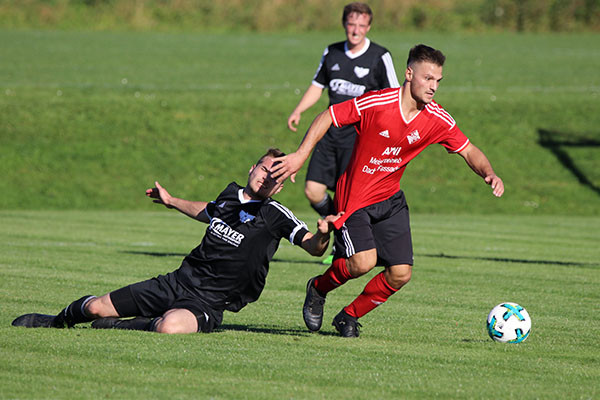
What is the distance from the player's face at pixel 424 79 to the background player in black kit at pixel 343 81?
4053mm

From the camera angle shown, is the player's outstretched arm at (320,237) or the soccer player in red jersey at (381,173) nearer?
the player's outstretched arm at (320,237)

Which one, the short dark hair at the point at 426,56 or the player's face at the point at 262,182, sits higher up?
the short dark hair at the point at 426,56

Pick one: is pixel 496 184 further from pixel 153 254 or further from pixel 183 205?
Result: pixel 153 254

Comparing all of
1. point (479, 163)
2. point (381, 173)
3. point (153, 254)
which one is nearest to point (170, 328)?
point (381, 173)

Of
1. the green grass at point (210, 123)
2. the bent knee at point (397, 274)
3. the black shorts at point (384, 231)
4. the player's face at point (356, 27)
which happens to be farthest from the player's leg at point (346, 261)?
the green grass at point (210, 123)

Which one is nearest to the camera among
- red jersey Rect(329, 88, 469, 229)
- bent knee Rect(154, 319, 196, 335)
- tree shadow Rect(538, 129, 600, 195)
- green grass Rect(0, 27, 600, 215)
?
bent knee Rect(154, 319, 196, 335)

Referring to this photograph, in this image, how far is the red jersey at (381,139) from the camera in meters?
7.32

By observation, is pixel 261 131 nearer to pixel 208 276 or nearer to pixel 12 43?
pixel 12 43

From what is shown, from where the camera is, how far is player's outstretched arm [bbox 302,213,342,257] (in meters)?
6.50

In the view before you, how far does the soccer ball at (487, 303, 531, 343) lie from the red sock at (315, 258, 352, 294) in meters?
1.20

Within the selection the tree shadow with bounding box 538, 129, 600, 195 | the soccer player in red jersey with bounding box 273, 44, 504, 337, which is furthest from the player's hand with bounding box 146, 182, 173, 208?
the tree shadow with bounding box 538, 129, 600, 195

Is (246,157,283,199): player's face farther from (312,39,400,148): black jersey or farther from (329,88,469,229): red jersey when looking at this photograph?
(312,39,400,148): black jersey

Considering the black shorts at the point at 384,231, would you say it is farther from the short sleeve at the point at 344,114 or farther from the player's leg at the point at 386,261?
the short sleeve at the point at 344,114

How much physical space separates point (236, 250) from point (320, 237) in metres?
0.81
